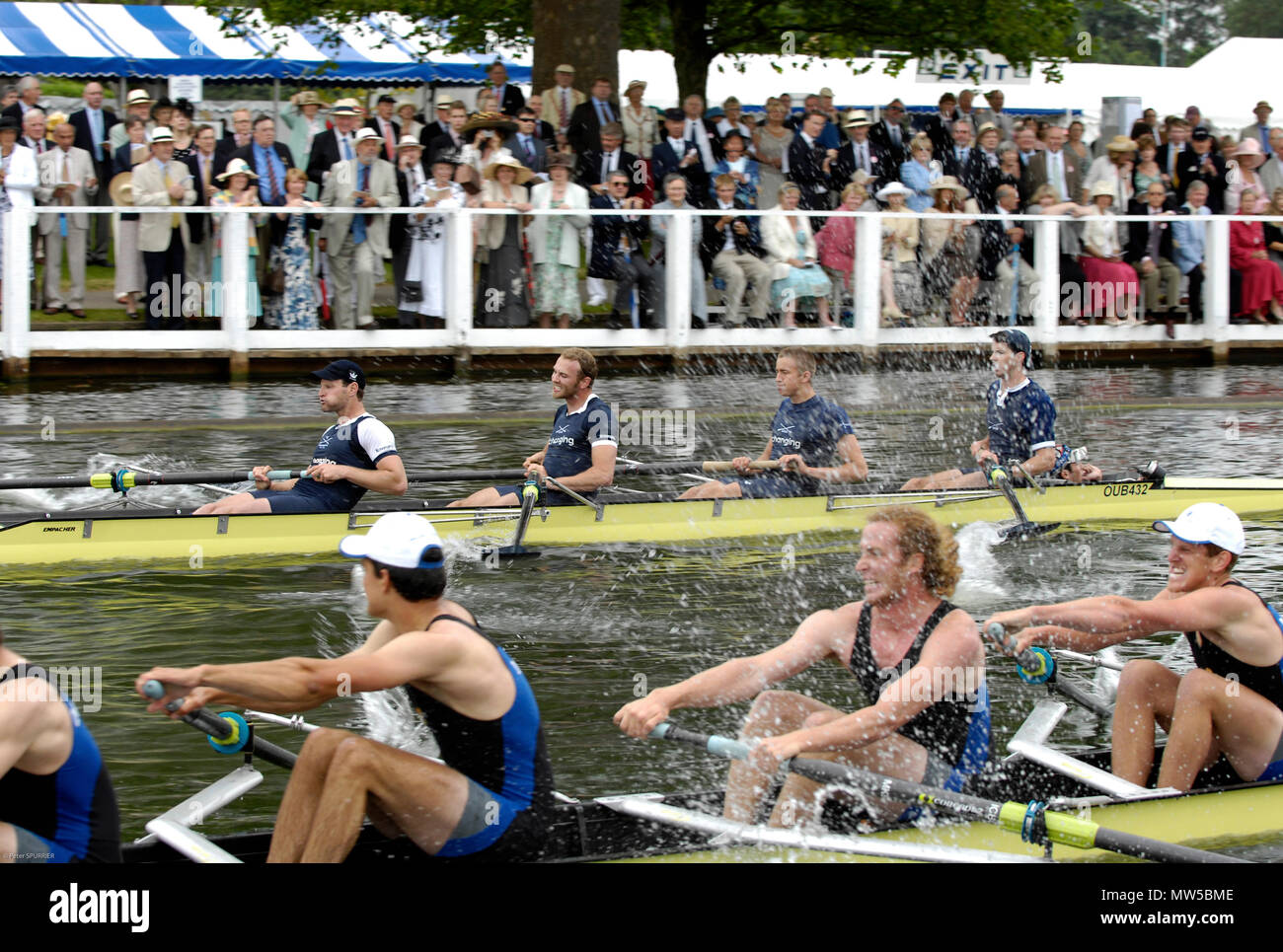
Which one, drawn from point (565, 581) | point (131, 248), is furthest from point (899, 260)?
point (565, 581)

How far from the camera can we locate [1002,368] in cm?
1038

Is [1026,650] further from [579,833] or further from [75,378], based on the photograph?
[75,378]

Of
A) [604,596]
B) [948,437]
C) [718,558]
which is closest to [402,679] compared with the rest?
[604,596]

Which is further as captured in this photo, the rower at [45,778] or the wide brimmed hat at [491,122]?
the wide brimmed hat at [491,122]

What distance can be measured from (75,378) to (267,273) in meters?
2.21

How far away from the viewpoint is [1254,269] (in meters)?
18.6

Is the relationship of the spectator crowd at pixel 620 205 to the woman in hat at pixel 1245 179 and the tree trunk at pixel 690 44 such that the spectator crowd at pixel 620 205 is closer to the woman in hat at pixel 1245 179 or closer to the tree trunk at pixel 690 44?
the woman in hat at pixel 1245 179

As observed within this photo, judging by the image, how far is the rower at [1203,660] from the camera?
228 inches

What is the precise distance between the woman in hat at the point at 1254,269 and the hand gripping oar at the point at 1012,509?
9.55 metres

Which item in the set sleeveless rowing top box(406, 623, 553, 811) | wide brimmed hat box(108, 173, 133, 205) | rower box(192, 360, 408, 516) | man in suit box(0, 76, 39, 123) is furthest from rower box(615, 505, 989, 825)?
man in suit box(0, 76, 39, 123)

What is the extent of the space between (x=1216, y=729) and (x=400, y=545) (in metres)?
3.20

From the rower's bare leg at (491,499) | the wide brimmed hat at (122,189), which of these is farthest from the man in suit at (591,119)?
the rower's bare leg at (491,499)

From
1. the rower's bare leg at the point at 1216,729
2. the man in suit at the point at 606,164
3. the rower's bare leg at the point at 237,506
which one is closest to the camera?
the rower's bare leg at the point at 1216,729

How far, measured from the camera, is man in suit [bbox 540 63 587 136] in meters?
17.5
